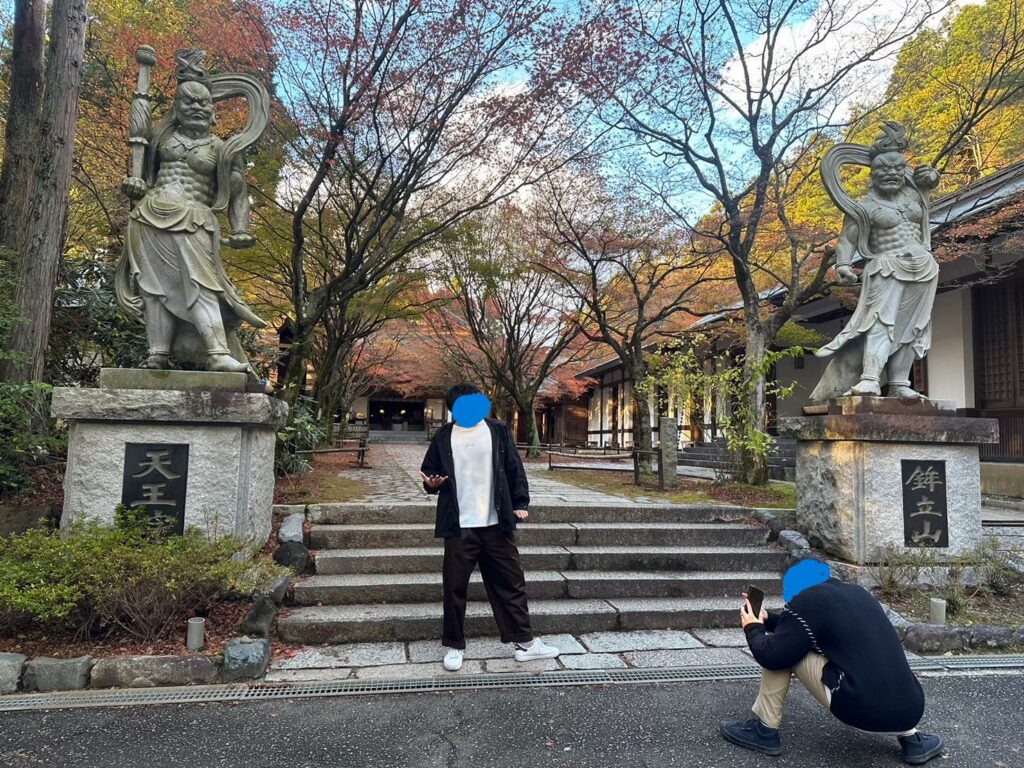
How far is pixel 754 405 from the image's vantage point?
9180 millimetres

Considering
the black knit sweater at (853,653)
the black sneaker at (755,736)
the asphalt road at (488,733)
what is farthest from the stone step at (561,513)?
the black knit sweater at (853,653)

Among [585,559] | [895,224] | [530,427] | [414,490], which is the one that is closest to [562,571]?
[585,559]

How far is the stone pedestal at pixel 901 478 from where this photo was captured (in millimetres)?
Result: 5617

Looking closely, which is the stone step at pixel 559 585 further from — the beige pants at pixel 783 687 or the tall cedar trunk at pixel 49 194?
the tall cedar trunk at pixel 49 194

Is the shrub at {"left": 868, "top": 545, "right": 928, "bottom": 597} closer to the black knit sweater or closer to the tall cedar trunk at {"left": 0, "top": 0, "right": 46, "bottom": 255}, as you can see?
the black knit sweater

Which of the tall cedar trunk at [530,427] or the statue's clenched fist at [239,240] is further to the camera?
the tall cedar trunk at [530,427]

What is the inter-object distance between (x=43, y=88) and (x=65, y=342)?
114 inches

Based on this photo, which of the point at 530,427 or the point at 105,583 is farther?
the point at 530,427

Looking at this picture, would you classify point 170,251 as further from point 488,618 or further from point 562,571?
point 562,571

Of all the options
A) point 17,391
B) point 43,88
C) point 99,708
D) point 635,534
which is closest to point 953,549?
point 635,534

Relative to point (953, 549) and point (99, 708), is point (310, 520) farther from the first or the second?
point (953, 549)

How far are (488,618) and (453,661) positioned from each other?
69 centimetres

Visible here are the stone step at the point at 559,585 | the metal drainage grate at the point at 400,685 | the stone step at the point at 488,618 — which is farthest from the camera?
the stone step at the point at 559,585

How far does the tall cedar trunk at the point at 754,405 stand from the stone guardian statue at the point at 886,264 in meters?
2.77
